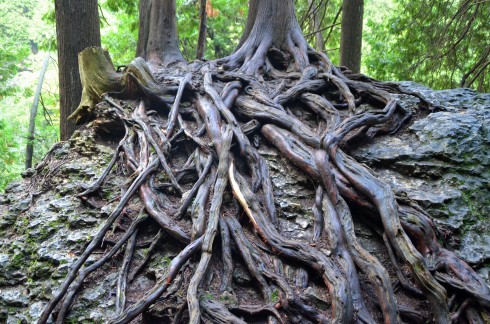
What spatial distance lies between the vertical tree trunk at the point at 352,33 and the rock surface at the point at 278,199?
2.91 meters

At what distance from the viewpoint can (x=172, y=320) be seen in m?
2.33

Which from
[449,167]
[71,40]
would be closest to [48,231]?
[71,40]

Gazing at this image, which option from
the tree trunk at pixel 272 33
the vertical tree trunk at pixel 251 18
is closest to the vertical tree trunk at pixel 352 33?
the tree trunk at pixel 272 33

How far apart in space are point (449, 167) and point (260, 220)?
177cm

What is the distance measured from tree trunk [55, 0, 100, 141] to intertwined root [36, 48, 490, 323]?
1.44 metres

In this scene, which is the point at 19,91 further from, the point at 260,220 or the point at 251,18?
the point at 260,220

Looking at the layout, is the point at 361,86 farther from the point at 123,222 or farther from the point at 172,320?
the point at 172,320

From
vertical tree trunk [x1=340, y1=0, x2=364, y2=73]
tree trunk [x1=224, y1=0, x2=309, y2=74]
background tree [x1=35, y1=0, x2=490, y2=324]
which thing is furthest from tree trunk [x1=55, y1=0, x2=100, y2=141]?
vertical tree trunk [x1=340, y1=0, x2=364, y2=73]

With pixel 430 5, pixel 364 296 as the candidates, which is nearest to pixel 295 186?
pixel 364 296

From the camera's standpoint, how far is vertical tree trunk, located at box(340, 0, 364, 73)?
6824mm

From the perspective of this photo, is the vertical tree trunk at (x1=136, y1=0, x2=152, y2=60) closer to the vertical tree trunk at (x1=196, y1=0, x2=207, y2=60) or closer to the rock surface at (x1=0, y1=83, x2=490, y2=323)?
the vertical tree trunk at (x1=196, y1=0, x2=207, y2=60)

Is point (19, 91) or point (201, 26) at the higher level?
point (201, 26)

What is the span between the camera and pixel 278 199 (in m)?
3.27

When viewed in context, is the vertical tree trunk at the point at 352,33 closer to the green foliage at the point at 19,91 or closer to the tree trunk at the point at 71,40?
the tree trunk at the point at 71,40
